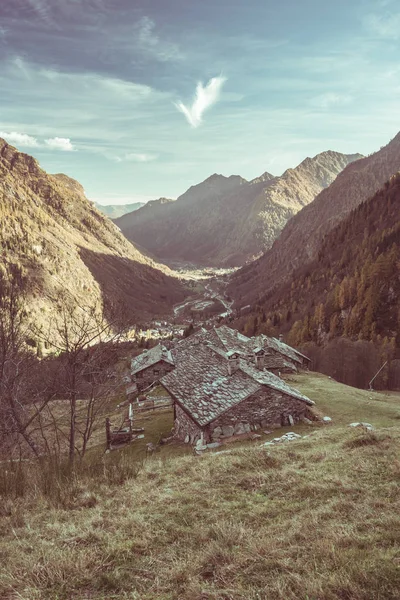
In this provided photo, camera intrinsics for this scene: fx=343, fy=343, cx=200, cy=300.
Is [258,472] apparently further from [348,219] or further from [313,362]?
[348,219]

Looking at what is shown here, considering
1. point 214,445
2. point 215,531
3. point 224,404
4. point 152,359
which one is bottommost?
point 214,445

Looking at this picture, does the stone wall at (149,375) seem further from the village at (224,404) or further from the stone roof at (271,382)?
the stone roof at (271,382)

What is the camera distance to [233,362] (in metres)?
27.9

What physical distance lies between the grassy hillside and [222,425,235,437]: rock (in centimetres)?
931

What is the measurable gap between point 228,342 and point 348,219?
14732cm

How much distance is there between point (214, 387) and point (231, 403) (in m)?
2.33

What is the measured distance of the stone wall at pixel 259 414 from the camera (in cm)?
2377

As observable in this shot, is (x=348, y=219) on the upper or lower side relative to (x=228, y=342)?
upper

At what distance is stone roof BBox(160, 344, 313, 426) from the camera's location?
78.4ft

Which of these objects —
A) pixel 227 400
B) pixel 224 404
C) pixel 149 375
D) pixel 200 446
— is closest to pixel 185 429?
pixel 200 446

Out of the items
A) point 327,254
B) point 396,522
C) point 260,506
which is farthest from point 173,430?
point 327,254

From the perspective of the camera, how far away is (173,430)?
28906 millimetres

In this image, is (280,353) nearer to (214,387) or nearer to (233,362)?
(233,362)

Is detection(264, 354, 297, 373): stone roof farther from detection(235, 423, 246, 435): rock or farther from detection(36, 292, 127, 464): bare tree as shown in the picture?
detection(36, 292, 127, 464): bare tree
